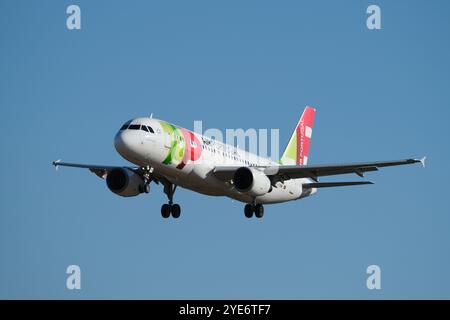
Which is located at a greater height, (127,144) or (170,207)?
(127,144)

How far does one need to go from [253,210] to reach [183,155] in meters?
7.13

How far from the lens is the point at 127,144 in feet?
160

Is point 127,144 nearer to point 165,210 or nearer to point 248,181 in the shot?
point 248,181

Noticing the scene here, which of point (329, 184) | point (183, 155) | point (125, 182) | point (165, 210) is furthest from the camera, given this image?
point (329, 184)

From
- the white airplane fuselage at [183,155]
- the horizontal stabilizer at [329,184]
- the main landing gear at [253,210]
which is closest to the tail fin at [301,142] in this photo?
the horizontal stabilizer at [329,184]

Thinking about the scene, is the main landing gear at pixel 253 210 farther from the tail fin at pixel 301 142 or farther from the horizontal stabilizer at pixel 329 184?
the tail fin at pixel 301 142

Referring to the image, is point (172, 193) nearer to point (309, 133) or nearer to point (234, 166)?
point (234, 166)

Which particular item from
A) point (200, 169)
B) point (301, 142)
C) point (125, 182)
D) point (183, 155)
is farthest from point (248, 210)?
point (301, 142)

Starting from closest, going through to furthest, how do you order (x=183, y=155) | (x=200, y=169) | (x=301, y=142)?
(x=183, y=155) → (x=200, y=169) → (x=301, y=142)

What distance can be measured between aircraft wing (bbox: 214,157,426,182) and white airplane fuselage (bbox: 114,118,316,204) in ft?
2.13

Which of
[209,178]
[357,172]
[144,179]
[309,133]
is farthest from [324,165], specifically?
[309,133]

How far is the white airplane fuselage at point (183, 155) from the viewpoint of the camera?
49.1 m

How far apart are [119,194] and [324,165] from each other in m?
11.1
